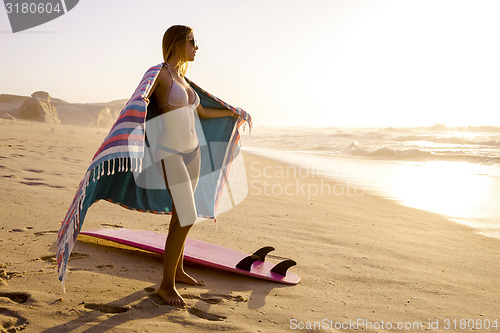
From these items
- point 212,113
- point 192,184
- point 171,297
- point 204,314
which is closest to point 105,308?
point 171,297

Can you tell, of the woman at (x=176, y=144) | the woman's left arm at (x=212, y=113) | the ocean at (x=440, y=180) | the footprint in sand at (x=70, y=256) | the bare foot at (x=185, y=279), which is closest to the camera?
the woman at (x=176, y=144)

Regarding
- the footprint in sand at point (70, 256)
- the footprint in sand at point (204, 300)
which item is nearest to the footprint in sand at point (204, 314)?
the footprint in sand at point (204, 300)

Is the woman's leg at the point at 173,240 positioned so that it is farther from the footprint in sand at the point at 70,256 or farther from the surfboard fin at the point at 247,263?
the footprint in sand at the point at 70,256

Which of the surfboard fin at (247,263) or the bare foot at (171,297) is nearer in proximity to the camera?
the bare foot at (171,297)

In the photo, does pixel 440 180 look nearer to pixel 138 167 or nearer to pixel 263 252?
pixel 263 252

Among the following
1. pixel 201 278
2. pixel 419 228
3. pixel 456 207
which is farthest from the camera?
pixel 456 207

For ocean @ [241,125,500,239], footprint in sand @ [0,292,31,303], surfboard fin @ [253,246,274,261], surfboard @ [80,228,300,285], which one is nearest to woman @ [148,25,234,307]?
surfboard @ [80,228,300,285]

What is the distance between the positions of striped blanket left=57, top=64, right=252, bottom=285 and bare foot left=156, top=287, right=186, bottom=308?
69cm

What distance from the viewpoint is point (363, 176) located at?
11359 mm

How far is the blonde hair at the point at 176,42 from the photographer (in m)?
3.24

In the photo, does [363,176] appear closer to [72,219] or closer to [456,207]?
[456,207]

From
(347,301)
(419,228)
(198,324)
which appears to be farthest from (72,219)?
(419,228)

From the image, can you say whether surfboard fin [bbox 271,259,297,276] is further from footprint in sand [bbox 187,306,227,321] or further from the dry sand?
footprint in sand [bbox 187,306,227,321]

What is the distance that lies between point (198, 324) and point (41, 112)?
3686 centimetres
